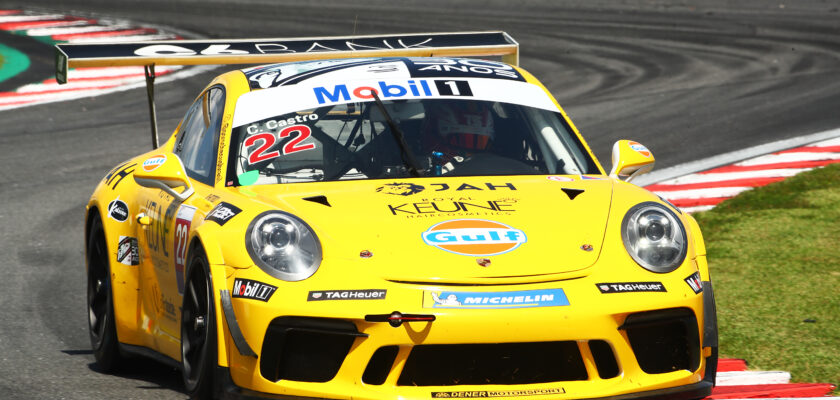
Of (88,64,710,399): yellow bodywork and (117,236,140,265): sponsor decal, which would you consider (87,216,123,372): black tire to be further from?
(88,64,710,399): yellow bodywork

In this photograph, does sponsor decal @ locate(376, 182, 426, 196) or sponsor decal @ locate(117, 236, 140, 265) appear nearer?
sponsor decal @ locate(376, 182, 426, 196)

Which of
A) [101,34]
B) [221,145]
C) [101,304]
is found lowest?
[101,34]

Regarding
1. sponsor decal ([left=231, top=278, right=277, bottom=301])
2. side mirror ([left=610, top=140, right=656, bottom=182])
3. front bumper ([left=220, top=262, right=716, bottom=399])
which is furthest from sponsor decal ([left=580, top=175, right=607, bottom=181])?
sponsor decal ([left=231, top=278, right=277, bottom=301])

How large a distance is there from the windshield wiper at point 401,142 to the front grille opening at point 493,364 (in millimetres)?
1101

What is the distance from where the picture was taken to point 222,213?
4.48 metres

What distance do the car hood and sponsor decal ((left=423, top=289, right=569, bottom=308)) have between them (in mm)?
70

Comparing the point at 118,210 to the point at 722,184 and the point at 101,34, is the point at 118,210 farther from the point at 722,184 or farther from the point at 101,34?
the point at 101,34

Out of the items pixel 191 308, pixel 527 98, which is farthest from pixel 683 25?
pixel 191 308

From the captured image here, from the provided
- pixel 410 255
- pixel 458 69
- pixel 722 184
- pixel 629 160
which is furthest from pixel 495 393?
pixel 722 184

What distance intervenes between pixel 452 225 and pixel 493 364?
0.51 meters

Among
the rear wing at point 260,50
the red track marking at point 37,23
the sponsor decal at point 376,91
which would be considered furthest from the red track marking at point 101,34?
the sponsor decal at point 376,91

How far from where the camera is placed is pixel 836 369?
530cm

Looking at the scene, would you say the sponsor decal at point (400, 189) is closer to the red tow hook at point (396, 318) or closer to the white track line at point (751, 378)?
the red tow hook at point (396, 318)

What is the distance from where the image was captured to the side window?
5.25m
